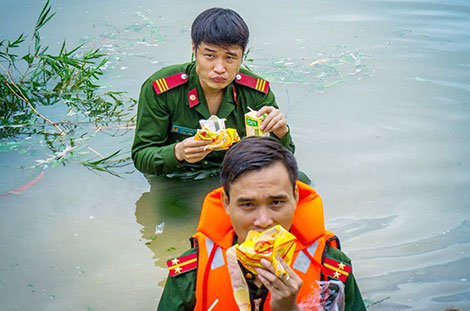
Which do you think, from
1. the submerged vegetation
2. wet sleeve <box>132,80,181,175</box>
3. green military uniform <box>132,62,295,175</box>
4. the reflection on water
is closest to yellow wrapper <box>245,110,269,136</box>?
green military uniform <box>132,62,295,175</box>

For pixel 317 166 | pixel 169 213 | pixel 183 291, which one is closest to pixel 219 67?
pixel 169 213

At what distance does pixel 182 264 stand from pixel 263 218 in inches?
14.6

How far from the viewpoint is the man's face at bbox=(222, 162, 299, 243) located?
257cm

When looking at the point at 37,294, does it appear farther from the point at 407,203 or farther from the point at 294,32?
the point at 294,32

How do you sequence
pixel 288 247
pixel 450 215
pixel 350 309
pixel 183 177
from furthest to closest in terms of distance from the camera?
pixel 183 177
pixel 450 215
pixel 350 309
pixel 288 247

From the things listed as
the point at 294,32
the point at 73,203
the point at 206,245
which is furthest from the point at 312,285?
the point at 294,32

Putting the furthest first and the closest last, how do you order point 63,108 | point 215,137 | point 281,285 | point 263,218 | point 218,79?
point 63,108 < point 218,79 < point 215,137 < point 263,218 < point 281,285

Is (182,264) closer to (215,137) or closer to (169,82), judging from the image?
(215,137)

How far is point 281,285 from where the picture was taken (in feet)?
7.81

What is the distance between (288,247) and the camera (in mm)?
2516

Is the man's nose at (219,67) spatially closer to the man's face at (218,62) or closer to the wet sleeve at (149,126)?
the man's face at (218,62)

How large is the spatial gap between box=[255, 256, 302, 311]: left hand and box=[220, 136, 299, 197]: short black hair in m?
0.37

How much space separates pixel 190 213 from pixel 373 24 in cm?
408

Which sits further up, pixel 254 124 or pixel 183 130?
pixel 254 124
